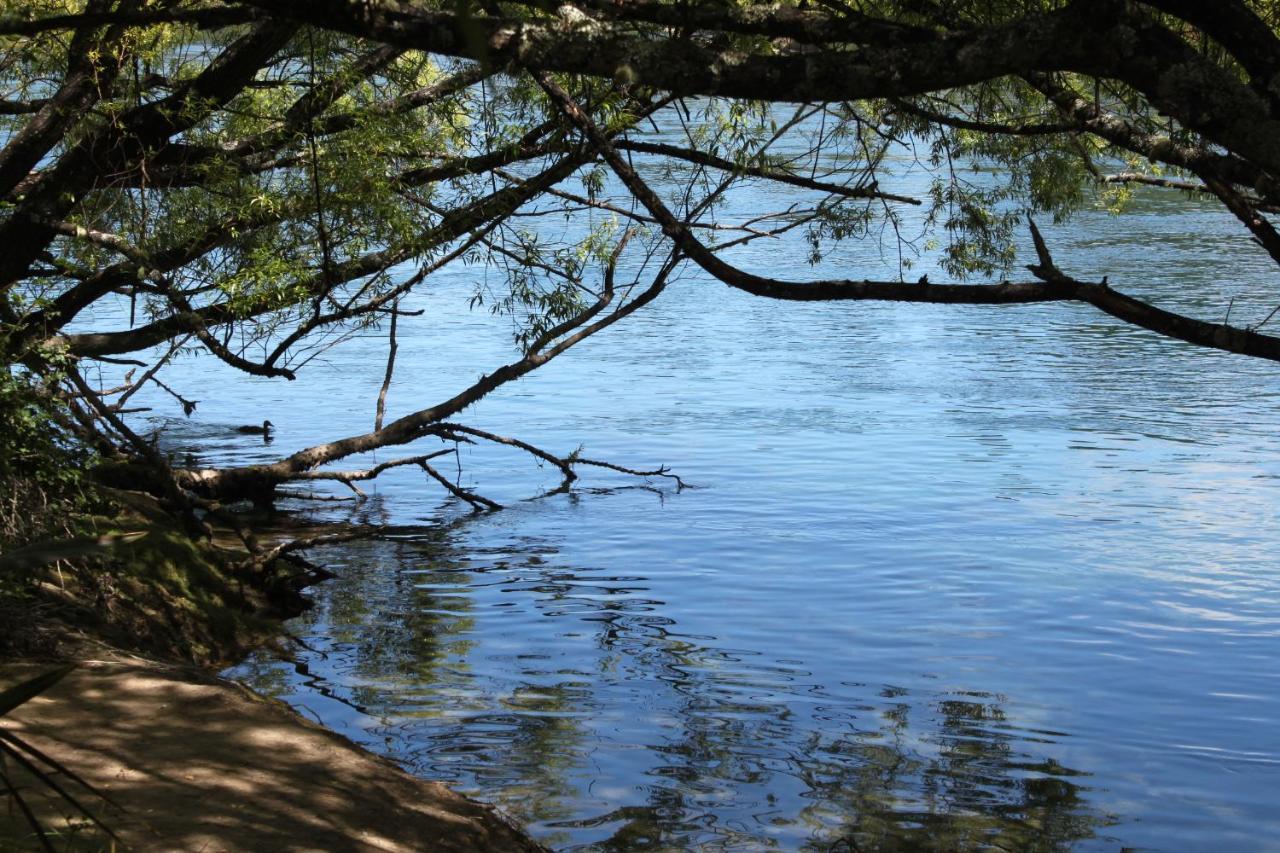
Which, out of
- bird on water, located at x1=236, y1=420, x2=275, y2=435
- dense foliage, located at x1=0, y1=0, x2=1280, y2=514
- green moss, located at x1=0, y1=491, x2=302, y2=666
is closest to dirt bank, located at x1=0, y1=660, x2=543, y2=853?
green moss, located at x1=0, y1=491, x2=302, y2=666

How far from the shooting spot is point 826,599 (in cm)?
1071

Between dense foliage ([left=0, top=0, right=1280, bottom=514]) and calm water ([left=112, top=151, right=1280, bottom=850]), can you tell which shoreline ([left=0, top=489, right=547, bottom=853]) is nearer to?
calm water ([left=112, top=151, right=1280, bottom=850])

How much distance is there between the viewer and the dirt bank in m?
5.00

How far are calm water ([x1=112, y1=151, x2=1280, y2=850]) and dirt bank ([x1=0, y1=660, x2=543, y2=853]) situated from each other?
2.96 ft

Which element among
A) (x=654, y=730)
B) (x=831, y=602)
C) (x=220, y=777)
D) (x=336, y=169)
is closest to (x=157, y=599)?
(x=654, y=730)

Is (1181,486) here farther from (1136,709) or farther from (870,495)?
(1136,709)

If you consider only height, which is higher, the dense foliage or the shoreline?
the dense foliage

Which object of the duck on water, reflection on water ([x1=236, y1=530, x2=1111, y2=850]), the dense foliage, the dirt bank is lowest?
reflection on water ([x1=236, y1=530, x2=1111, y2=850])

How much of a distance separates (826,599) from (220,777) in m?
5.98

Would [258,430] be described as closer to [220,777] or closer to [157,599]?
[157,599]

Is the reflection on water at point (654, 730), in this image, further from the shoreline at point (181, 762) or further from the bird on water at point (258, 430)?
the bird on water at point (258, 430)

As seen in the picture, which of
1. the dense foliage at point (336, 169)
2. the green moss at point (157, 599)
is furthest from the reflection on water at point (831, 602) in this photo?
the dense foliage at point (336, 169)

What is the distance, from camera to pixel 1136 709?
28.0ft

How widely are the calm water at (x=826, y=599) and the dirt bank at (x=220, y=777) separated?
0.90 meters
